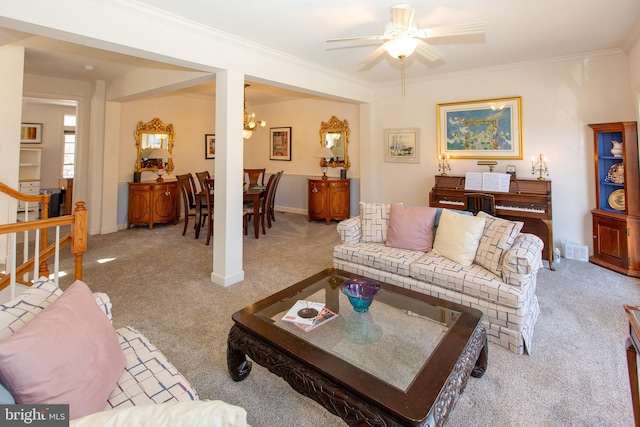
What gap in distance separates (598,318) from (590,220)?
7.06 ft

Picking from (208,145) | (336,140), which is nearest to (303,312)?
(336,140)

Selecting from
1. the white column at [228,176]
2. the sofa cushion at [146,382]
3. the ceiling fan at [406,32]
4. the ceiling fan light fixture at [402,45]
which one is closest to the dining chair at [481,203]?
the ceiling fan at [406,32]

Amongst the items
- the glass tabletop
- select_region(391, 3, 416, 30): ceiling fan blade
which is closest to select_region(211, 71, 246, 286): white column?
the glass tabletop

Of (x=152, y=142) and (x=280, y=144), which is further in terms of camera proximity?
(x=280, y=144)

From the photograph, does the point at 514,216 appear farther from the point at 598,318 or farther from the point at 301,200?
the point at 301,200

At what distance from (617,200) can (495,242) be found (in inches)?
100

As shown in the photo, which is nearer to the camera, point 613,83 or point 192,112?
point 613,83

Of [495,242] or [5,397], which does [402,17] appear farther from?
[5,397]

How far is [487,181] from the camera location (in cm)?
447

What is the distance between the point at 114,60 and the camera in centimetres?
432

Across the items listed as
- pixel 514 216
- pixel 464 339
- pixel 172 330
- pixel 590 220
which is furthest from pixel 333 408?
pixel 590 220

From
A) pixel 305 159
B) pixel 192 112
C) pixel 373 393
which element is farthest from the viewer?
pixel 305 159

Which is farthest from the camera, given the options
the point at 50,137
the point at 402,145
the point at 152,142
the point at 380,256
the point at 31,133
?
the point at 50,137

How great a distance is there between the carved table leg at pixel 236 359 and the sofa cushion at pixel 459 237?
6.23ft
